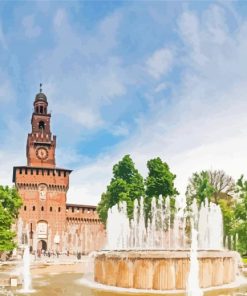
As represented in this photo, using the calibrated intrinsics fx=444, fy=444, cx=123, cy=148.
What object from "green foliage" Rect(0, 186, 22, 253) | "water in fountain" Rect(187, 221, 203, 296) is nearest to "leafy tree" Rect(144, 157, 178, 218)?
"green foliage" Rect(0, 186, 22, 253)

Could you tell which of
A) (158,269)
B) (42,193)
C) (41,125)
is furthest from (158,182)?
(41,125)

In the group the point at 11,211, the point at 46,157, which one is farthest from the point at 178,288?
the point at 46,157

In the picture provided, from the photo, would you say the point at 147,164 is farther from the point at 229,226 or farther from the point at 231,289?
the point at 231,289

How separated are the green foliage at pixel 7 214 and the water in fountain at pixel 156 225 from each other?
27.5ft

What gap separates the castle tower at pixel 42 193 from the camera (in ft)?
194

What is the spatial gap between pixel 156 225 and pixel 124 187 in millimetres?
4720

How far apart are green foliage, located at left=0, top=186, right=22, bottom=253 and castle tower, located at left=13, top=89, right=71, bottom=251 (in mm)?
20004

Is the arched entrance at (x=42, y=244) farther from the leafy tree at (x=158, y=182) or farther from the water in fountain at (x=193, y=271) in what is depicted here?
the water in fountain at (x=193, y=271)

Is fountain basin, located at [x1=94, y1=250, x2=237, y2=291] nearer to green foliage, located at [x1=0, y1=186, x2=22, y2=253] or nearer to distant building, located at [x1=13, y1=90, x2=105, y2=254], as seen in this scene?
green foliage, located at [x1=0, y1=186, x2=22, y2=253]

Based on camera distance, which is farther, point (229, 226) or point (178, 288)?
point (229, 226)

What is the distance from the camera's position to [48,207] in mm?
60469

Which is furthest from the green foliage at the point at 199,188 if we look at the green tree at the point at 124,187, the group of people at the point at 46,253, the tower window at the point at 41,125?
the tower window at the point at 41,125

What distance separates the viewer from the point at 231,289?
1600 cm

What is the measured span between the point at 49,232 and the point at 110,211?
19.9 meters
